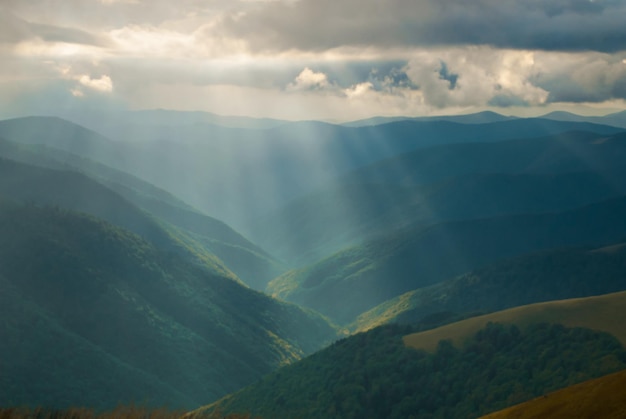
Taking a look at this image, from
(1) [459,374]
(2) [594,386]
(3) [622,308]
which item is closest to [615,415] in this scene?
(2) [594,386]

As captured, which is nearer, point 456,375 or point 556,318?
point 456,375

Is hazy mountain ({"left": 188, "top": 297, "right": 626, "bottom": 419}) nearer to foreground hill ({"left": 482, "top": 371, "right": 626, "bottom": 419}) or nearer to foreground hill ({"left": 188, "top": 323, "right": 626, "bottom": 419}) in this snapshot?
foreground hill ({"left": 188, "top": 323, "right": 626, "bottom": 419})

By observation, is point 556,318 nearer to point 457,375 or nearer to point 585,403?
point 457,375

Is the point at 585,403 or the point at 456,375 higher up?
the point at 585,403

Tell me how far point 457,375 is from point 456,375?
25 centimetres

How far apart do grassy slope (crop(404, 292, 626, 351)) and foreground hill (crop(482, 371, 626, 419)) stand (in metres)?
85.9

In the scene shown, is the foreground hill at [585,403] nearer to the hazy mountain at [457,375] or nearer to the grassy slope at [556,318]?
the hazy mountain at [457,375]

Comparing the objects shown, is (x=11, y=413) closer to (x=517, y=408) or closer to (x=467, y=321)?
(x=517, y=408)

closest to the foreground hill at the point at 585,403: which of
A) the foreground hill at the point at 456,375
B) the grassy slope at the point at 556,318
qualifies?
the foreground hill at the point at 456,375

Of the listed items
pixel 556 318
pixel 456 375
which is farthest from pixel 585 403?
pixel 556 318

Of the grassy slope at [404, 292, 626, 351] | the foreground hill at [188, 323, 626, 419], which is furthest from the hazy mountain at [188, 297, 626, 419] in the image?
the grassy slope at [404, 292, 626, 351]

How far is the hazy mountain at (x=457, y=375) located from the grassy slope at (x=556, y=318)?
2.35 metres

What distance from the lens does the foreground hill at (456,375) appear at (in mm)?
A: 148625

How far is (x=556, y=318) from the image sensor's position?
173000 mm
